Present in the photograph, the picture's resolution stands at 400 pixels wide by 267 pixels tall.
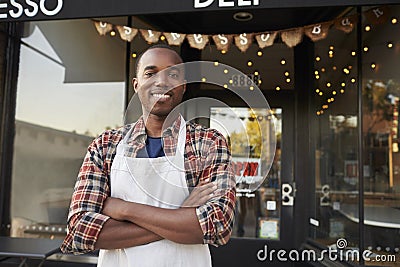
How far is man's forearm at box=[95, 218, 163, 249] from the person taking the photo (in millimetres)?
1156

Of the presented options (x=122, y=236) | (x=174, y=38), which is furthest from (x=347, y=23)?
(x=122, y=236)

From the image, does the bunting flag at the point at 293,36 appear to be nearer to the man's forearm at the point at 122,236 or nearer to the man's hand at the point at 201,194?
the man's hand at the point at 201,194

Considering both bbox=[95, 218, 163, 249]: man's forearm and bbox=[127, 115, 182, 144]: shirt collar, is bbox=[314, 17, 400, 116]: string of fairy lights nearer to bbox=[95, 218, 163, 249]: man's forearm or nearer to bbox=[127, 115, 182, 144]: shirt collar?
bbox=[127, 115, 182, 144]: shirt collar

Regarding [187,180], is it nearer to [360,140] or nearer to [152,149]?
[152,149]

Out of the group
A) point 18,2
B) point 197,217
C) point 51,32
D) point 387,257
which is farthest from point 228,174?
point 51,32

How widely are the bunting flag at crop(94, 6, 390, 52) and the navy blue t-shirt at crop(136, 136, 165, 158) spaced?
8.03 ft

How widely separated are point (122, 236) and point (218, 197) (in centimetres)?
30

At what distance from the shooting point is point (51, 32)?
14.5 ft

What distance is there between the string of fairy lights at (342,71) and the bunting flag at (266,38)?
757mm

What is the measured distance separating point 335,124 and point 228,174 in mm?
3191

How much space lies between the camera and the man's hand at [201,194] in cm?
116

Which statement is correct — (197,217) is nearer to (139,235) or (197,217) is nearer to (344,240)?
(139,235)

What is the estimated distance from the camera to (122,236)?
1160 millimetres

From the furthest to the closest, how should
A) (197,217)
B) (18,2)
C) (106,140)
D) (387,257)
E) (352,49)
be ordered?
(352,49) < (387,257) < (18,2) < (106,140) < (197,217)
